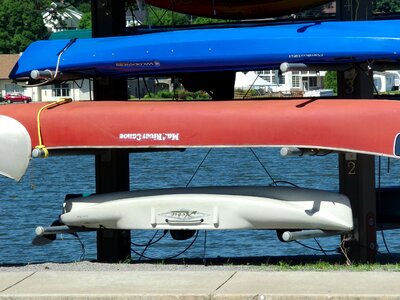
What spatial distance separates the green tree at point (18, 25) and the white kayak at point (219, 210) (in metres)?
91.3

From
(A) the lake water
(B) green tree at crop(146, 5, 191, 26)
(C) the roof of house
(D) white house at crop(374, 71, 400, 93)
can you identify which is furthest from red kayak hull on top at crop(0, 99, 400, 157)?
(C) the roof of house

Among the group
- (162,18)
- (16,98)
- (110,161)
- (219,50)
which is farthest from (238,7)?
(16,98)

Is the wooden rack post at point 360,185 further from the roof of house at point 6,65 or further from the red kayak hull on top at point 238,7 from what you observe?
the roof of house at point 6,65

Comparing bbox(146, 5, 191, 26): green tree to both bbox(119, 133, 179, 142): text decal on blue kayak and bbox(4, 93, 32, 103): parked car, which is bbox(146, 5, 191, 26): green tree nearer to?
bbox(119, 133, 179, 142): text decal on blue kayak

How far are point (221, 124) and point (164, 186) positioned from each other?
890 inches

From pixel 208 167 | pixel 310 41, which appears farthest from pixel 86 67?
pixel 208 167

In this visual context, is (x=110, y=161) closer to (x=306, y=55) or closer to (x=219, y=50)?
(x=219, y=50)

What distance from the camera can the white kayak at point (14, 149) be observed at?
446 inches

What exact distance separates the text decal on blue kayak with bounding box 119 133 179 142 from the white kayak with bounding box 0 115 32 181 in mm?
946

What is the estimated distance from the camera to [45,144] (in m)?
11.4

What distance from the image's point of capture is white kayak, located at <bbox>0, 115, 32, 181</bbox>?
11.3 meters

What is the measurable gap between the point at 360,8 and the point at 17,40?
9257cm

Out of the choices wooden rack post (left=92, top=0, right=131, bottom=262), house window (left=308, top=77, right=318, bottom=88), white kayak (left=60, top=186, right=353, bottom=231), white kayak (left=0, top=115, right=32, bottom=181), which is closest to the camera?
white kayak (left=60, top=186, right=353, bottom=231)

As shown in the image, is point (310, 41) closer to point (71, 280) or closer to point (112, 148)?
point (112, 148)
